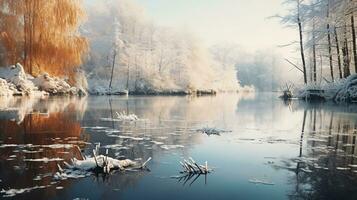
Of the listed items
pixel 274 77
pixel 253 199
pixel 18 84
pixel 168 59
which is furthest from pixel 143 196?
pixel 274 77

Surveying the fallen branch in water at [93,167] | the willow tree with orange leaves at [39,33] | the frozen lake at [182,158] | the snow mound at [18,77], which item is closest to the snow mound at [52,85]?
the willow tree with orange leaves at [39,33]

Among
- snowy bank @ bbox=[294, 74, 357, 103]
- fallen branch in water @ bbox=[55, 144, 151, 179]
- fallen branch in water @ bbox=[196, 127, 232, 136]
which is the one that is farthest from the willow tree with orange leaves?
fallen branch in water @ bbox=[55, 144, 151, 179]

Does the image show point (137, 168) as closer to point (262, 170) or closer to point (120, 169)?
point (120, 169)

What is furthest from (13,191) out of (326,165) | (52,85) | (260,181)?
(52,85)

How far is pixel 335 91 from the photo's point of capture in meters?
27.3

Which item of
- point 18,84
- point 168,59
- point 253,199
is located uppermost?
point 168,59

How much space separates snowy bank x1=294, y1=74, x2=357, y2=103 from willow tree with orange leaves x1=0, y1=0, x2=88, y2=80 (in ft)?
64.2

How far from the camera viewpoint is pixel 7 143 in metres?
8.46

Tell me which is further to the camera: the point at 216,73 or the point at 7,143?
the point at 216,73

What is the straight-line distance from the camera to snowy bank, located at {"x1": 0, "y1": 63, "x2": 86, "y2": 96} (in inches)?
1211

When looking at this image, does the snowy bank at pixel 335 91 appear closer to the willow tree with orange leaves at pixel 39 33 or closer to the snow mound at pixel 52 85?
the willow tree with orange leaves at pixel 39 33

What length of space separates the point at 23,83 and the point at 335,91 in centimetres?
2393

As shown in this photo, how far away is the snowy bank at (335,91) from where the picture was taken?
80.8 feet

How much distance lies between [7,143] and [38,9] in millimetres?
27352
